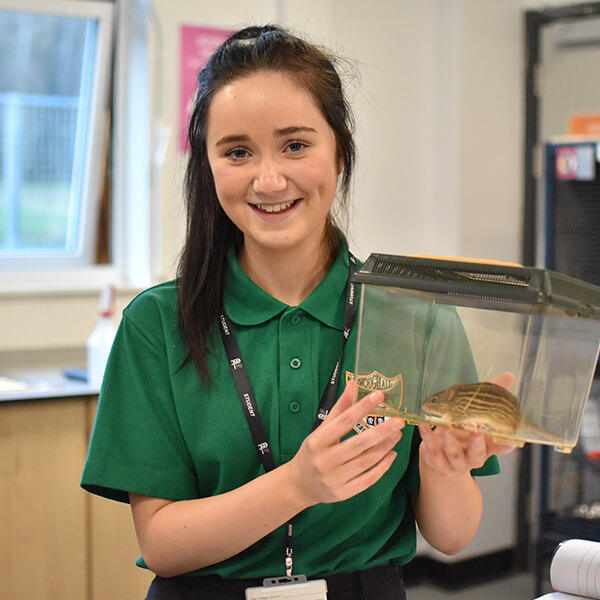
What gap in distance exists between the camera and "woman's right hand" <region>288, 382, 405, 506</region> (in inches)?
39.9

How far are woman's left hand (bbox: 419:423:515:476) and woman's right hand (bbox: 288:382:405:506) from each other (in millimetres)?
53

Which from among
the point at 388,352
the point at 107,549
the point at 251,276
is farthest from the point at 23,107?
the point at 388,352

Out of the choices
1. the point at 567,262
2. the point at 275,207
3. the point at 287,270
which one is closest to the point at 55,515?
the point at 287,270

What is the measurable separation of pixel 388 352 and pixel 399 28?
8.82 feet

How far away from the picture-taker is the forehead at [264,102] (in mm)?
1142

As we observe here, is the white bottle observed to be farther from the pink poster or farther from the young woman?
the young woman

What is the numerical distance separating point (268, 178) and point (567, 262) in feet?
8.06

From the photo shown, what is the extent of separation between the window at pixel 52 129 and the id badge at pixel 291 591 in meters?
2.55

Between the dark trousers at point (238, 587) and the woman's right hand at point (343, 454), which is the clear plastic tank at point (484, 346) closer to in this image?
the woman's right hand at point (343, 454)

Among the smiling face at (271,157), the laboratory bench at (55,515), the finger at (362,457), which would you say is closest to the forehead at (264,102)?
the smiling face at (271,157)

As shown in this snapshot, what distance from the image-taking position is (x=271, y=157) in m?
1.15

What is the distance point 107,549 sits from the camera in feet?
7.48

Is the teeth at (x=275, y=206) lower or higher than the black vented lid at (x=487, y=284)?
higher

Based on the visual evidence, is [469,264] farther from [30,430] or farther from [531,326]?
[30,430]
